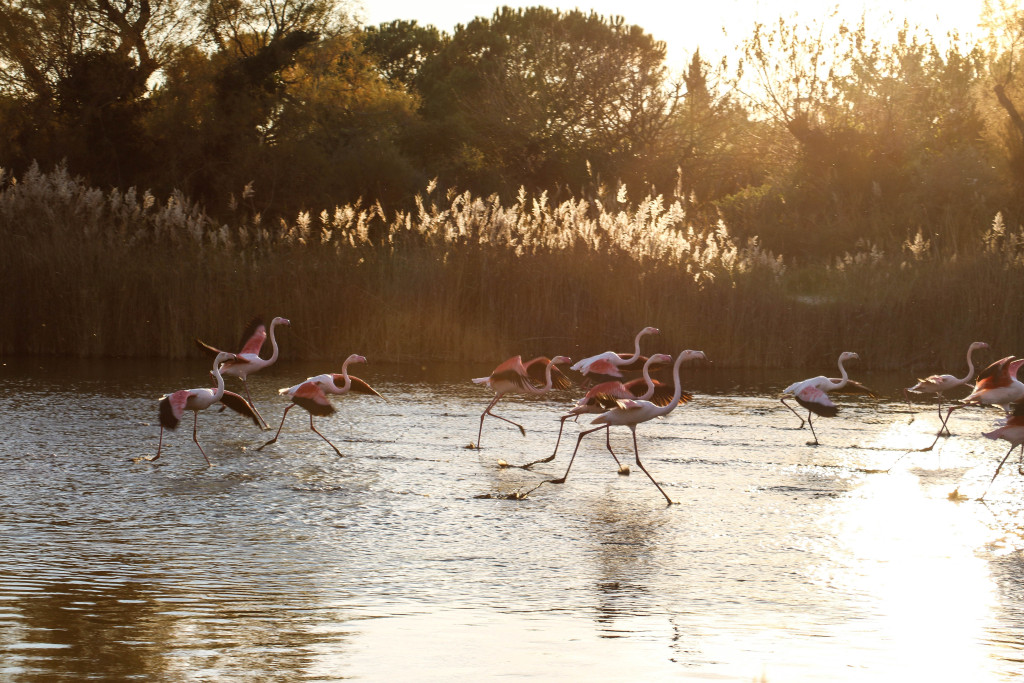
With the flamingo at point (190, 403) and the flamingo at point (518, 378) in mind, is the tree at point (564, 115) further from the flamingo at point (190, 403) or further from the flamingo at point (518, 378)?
the flamingo at point (190, 403)

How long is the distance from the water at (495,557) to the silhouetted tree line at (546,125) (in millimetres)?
17023

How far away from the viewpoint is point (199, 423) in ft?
29.8

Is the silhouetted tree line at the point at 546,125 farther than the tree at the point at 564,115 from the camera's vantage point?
No

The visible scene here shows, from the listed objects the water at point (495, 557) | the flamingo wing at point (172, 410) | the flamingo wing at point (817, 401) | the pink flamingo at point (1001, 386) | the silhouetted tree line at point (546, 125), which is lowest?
the water at point (495, 557)

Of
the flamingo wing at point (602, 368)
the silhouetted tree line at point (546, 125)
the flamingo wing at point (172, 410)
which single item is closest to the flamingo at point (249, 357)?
the flamingo wing at point (172, 410)

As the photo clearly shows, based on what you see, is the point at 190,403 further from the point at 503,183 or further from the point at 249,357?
the point at 503,183

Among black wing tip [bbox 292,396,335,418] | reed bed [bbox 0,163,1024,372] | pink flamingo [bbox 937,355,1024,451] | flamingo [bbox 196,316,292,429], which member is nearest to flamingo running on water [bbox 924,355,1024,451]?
pink flamingo [bbox 937,355,1024,451]

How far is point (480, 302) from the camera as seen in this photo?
560 inches

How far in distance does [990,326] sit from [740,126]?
20307mm

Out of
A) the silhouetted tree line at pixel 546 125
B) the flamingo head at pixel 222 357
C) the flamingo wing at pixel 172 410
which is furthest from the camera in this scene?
the silhouetted tree line at pixel 546 125

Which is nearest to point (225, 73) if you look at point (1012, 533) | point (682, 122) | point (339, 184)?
point (339, 184)

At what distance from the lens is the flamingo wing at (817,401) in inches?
330

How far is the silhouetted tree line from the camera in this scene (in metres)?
27.2

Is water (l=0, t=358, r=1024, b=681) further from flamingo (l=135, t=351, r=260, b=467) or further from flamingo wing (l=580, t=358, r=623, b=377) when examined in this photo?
flamingo wing (l=580, t=358, r=623, b=377)
